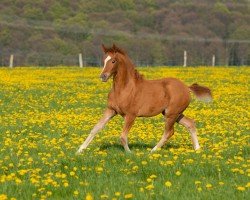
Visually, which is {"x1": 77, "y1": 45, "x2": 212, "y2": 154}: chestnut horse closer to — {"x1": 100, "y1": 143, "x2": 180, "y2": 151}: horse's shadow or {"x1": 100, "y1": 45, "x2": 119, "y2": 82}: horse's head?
{"x1": 100, "y1": 45, "x2": 119, "y2": 82}: horse's head

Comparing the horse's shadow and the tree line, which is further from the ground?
the horse's shadow

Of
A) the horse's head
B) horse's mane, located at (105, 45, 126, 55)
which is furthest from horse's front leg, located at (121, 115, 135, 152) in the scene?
horse's mane, located at (105, 45, 126, 55)

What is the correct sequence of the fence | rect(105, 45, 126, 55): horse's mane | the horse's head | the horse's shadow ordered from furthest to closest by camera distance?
the fence → the horse's shadow → rect(105, 45, 126, 55): horse's mane → the horse's head

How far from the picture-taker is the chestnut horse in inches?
507

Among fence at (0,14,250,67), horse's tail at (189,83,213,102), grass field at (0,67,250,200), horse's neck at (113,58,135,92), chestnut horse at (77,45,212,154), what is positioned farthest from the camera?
fence at (0,14,250,67)

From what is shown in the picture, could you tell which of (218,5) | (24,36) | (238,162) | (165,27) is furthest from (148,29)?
(238,162)

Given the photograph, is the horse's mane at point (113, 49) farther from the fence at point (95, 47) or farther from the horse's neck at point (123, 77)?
the fence at point (95, 47)

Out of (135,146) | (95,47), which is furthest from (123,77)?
(95,47)

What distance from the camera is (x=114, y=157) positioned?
11781mm

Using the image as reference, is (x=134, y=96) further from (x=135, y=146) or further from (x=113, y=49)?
(x=135, y=146)

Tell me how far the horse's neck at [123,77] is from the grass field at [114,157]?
1372 mm

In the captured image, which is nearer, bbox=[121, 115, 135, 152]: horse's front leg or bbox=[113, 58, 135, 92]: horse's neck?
bbox=[121, 115, 135, 152]: horse's front leg

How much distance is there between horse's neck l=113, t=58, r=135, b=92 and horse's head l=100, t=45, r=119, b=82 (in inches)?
6.9

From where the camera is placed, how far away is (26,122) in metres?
18.2
